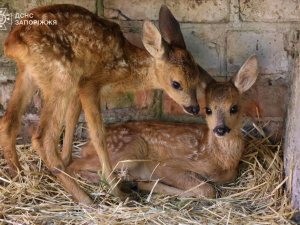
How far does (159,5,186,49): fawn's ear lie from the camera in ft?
10.5

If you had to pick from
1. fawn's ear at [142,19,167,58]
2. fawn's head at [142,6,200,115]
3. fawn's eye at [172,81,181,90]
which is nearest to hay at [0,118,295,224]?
fawn's head at [142,6,200,115]

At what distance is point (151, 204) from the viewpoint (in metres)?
2.81

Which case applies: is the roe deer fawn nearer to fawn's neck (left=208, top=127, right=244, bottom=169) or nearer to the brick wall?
the brick wall

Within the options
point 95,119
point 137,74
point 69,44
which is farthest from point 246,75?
point 69,44

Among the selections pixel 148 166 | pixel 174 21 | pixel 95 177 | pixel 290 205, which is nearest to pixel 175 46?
pixel 174 21

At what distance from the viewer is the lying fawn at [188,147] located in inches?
125

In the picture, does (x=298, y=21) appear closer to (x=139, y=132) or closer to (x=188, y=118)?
(x=188, y=118)

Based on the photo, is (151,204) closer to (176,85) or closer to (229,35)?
(176,85)

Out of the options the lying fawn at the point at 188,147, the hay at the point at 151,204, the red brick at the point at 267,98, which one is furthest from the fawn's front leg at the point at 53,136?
the red brick at the point at 267,98

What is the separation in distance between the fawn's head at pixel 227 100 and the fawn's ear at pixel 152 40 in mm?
585

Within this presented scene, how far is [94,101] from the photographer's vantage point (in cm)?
293

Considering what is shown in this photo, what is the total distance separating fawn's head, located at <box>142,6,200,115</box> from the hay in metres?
0.78

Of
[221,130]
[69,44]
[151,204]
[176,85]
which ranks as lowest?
[151,204]

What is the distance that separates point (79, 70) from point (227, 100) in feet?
4.31
